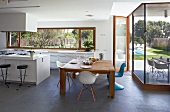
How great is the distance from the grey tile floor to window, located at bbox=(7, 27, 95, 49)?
3539mm

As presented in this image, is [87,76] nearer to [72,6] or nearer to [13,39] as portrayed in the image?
[72,6]

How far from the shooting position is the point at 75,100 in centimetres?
381

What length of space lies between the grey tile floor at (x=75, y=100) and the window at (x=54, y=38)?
354cm

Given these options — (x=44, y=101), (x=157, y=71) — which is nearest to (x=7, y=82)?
(x=44, y=101)

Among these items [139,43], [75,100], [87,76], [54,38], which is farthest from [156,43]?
[54,38]

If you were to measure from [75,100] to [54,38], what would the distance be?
16.7 feet

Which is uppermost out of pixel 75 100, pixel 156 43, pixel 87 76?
pixel 156 43

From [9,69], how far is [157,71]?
15.8ft

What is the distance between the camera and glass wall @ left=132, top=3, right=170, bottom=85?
4.59m

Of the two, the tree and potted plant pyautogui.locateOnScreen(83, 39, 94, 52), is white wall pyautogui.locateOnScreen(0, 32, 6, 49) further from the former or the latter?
the tree

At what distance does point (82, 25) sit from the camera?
784 centimetres

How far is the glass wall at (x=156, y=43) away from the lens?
4590 millimetres

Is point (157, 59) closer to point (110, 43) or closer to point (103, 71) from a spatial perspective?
point (103, 71)

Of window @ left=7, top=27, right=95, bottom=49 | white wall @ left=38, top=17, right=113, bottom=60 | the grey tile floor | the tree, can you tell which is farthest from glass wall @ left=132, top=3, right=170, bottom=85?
window @ left=7, top=27, right=95, bottom=49
